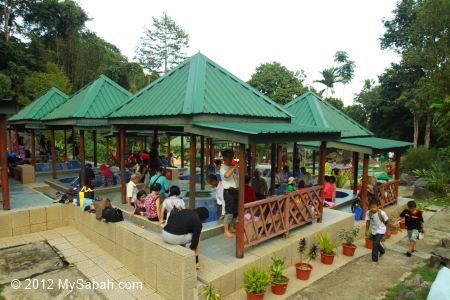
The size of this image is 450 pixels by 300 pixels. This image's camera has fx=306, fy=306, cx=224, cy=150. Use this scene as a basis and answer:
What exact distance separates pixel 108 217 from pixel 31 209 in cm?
320

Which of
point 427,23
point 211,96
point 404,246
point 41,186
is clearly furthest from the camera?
point 427,23

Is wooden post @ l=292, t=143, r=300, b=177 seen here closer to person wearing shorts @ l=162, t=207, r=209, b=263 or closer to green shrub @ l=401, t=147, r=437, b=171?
person wearing shorts @ l=162, t=207, r=209, b=263

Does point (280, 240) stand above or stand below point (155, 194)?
below

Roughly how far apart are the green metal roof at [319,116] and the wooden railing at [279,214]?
266 centimetres

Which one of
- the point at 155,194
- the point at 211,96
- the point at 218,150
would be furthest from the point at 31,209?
the point at 218,150

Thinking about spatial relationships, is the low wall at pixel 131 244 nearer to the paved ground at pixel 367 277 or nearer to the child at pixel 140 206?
the child at pixel 140 206

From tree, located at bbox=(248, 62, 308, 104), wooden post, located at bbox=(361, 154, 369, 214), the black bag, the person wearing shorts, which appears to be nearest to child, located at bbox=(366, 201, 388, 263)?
wooden post, located at bbox=(361, 154, 369, 214)

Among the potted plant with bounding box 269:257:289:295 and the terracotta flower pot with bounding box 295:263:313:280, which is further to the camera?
the terracotta flower pot with bounding box 295:263:313:280

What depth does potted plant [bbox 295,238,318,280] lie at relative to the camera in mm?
6672

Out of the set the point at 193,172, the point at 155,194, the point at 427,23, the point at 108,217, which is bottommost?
the point at 108,217

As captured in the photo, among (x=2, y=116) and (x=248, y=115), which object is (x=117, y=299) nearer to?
(x=248, y=115)

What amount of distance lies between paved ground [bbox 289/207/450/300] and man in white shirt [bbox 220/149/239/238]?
220 centimetres

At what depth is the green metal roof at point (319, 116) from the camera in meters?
10.3

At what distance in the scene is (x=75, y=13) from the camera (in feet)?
122
